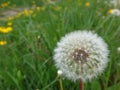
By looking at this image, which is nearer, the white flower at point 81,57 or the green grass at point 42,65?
the white flower at point 81,57

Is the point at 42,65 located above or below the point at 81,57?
below

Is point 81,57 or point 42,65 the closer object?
point 81,57

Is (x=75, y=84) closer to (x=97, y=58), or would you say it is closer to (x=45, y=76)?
(x=45, y=76)

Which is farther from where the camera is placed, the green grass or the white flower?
the green grass

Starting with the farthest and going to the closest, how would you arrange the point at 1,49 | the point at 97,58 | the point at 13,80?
1. the point at 1,49
2. the point at 13,80
3. the point at 97,58

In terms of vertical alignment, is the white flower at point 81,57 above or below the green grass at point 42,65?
above

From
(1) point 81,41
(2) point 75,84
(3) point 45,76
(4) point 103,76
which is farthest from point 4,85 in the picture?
(1) point 81,41

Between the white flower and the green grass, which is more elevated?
the white flower

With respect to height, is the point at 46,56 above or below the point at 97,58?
below
